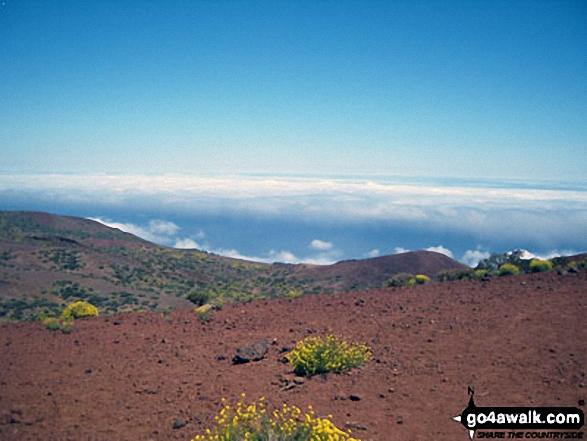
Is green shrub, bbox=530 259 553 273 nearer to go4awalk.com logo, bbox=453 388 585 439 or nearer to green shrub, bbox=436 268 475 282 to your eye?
green shrub, bbox=436 268 475 282

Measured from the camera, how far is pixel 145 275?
109ft

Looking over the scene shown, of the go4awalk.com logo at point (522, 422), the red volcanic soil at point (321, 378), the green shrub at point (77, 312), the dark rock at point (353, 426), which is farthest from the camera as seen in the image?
the green shrub at point (77, 312)

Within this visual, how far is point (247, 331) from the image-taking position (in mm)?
10188

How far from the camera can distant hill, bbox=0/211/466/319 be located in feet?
75.4

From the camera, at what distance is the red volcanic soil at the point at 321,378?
5793mm

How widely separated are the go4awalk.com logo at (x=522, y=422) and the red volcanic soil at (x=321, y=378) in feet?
0.49

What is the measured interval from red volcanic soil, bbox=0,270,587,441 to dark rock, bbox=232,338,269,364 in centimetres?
19

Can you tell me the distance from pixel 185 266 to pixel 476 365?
3623cm

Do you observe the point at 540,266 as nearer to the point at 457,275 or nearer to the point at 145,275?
the point at 457,275

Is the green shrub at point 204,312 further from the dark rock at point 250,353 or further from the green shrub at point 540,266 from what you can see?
the green shrub at point 540,266

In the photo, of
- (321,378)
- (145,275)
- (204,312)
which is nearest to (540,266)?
(321,378)

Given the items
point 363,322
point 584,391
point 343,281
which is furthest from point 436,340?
point 343,281

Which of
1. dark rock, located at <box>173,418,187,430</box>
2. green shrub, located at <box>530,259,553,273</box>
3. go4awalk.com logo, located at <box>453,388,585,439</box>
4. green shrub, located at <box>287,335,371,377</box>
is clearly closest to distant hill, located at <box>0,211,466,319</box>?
green shrub, located at <box>287,335,371,377</box>

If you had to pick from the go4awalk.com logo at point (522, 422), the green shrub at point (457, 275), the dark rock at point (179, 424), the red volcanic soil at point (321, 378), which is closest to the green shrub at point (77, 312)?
the red volcanic soil at point (321, 378)
